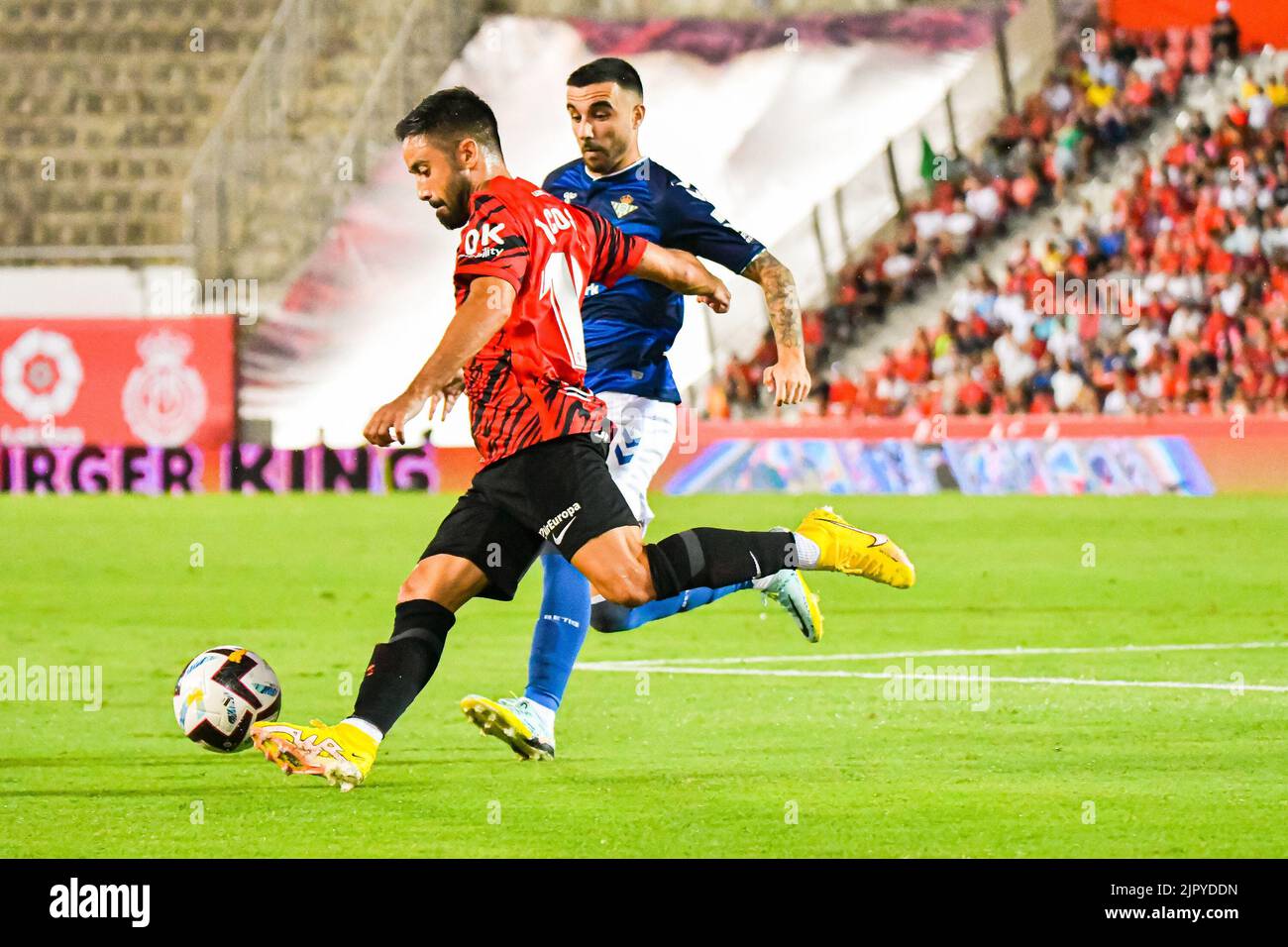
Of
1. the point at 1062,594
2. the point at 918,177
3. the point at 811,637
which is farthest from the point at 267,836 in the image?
→ the point at 918,177

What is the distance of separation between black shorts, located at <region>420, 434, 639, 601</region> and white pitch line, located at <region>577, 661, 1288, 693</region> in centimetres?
358

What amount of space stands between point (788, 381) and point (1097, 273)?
20.2 meters

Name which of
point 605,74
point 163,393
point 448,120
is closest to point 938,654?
point 605,74

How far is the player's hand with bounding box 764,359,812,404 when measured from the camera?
7.45m

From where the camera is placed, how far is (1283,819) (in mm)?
6629

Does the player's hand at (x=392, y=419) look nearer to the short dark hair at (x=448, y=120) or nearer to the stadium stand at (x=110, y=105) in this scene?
the short dark hair at (x=448, y=120)

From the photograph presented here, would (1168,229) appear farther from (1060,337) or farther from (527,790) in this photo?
(527,790)

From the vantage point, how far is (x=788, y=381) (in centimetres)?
746

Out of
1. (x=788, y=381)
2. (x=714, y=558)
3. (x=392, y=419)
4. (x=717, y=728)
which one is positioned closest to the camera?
(x=392, y=419)

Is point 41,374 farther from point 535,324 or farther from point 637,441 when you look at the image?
point 535,324

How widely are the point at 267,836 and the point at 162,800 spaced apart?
88cm

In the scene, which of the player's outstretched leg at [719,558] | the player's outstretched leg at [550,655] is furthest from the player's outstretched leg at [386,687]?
the player's outstretched leg at [550,655]

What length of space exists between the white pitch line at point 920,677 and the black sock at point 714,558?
9.41 ft

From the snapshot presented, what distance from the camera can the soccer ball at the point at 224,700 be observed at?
763cm
